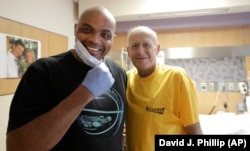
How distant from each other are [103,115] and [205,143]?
18.3 inches

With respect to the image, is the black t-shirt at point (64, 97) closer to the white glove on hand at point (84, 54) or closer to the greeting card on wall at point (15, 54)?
the white glove on hand at point (84, 54)

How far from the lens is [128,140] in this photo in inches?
53.4

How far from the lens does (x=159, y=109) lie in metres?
1.26

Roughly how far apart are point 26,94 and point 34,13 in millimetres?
1831

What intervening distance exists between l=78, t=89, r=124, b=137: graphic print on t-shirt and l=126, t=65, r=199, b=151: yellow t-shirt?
17cm

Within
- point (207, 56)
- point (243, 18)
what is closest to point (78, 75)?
point (207, 56)

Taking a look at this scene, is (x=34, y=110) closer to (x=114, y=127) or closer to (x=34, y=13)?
(x=114, y=127)

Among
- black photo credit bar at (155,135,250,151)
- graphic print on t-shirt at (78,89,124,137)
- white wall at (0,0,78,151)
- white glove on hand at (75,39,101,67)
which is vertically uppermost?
white wall at (0,0,78,151)

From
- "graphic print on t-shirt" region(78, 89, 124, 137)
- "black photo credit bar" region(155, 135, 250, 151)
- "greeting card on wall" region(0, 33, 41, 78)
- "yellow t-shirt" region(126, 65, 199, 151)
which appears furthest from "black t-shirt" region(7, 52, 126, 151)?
"greeting card on wall" region(0, 33, 41, 78)

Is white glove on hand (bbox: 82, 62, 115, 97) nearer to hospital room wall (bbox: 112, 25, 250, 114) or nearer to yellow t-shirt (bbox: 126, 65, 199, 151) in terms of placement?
yellow t-shirt (bbox: 126, 65, 199, 151)

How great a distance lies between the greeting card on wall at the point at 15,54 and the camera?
6.47 feet

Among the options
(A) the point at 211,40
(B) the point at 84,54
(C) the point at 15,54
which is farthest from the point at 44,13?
(A) the point at 211,40

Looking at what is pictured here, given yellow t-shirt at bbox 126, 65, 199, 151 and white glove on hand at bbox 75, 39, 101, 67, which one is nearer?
white glove on hand at bbox 75, 39, 101, 67

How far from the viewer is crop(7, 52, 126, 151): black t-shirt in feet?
2.77
